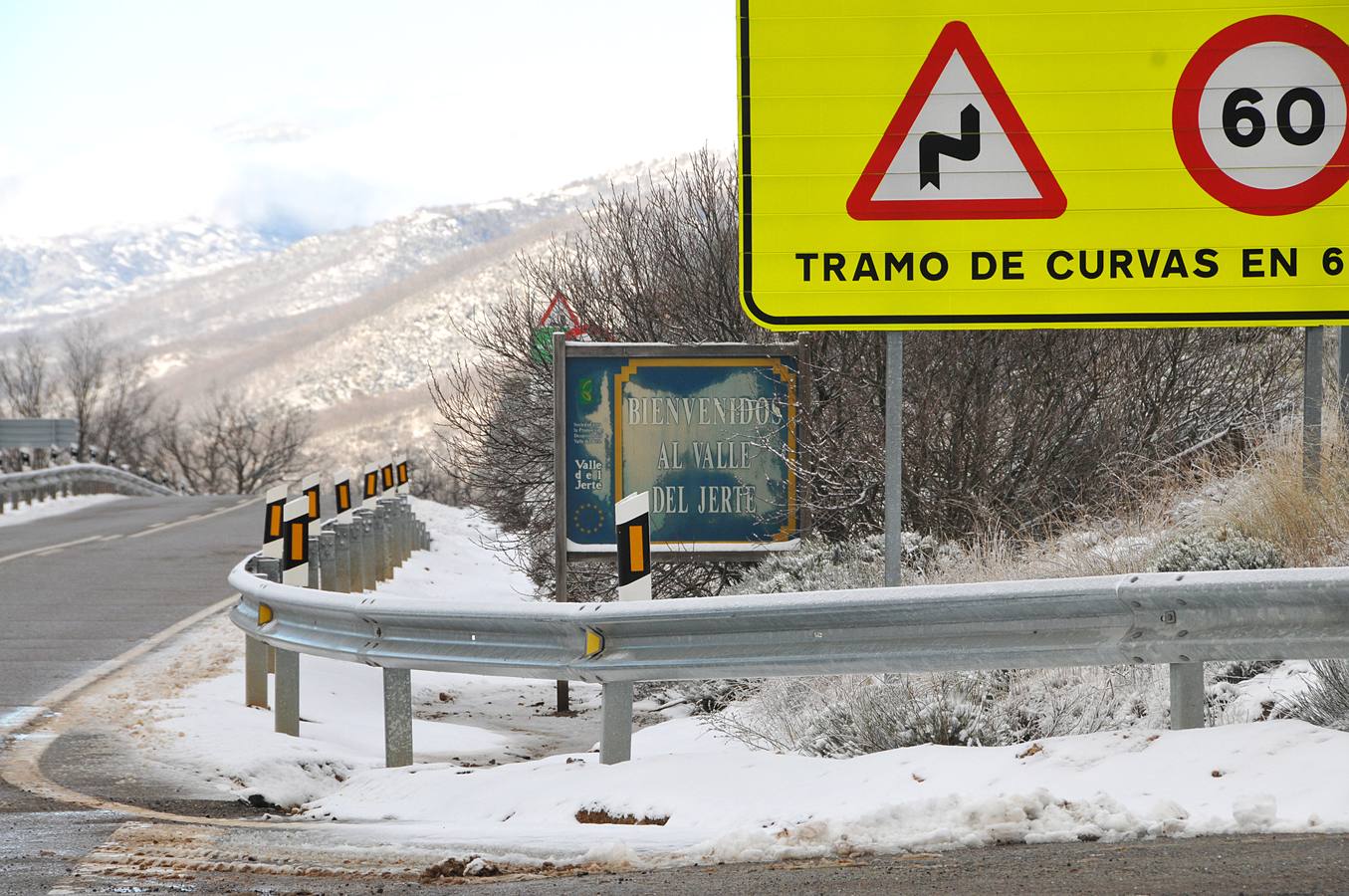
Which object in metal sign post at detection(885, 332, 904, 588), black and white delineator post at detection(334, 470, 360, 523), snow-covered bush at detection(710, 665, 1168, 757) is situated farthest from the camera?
black and white delineator post at detection(334, 470, 360, 523)

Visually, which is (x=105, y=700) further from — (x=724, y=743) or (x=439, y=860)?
(x=439, y=860)

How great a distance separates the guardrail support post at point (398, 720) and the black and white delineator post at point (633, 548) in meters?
1.09

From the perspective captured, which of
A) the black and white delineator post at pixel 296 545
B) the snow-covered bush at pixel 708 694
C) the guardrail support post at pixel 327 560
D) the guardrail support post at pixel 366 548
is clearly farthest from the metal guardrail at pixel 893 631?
the guardrail support post at pixel 366 548

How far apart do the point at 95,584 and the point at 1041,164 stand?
11.1 metres

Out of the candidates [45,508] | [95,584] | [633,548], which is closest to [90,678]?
[633,548]

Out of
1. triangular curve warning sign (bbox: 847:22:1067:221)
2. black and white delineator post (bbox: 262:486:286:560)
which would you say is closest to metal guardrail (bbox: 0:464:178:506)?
black and white delineator post (bbox: 262:486:286:560)

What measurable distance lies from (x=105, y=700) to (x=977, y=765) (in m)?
5.82

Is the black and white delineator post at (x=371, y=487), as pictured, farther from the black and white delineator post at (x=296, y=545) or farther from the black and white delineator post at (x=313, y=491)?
the black and white delineator post at (x=296, y=545)

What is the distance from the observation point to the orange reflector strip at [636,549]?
683 cm

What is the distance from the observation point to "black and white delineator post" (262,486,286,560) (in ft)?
31.3

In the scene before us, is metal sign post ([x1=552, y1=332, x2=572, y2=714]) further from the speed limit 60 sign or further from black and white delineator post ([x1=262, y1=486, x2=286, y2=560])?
the speed limit 60 sign

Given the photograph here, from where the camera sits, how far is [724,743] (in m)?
7.27

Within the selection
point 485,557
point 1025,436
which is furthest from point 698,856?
point 485,557

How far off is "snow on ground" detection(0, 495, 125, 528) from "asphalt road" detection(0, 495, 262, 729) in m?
0.71
